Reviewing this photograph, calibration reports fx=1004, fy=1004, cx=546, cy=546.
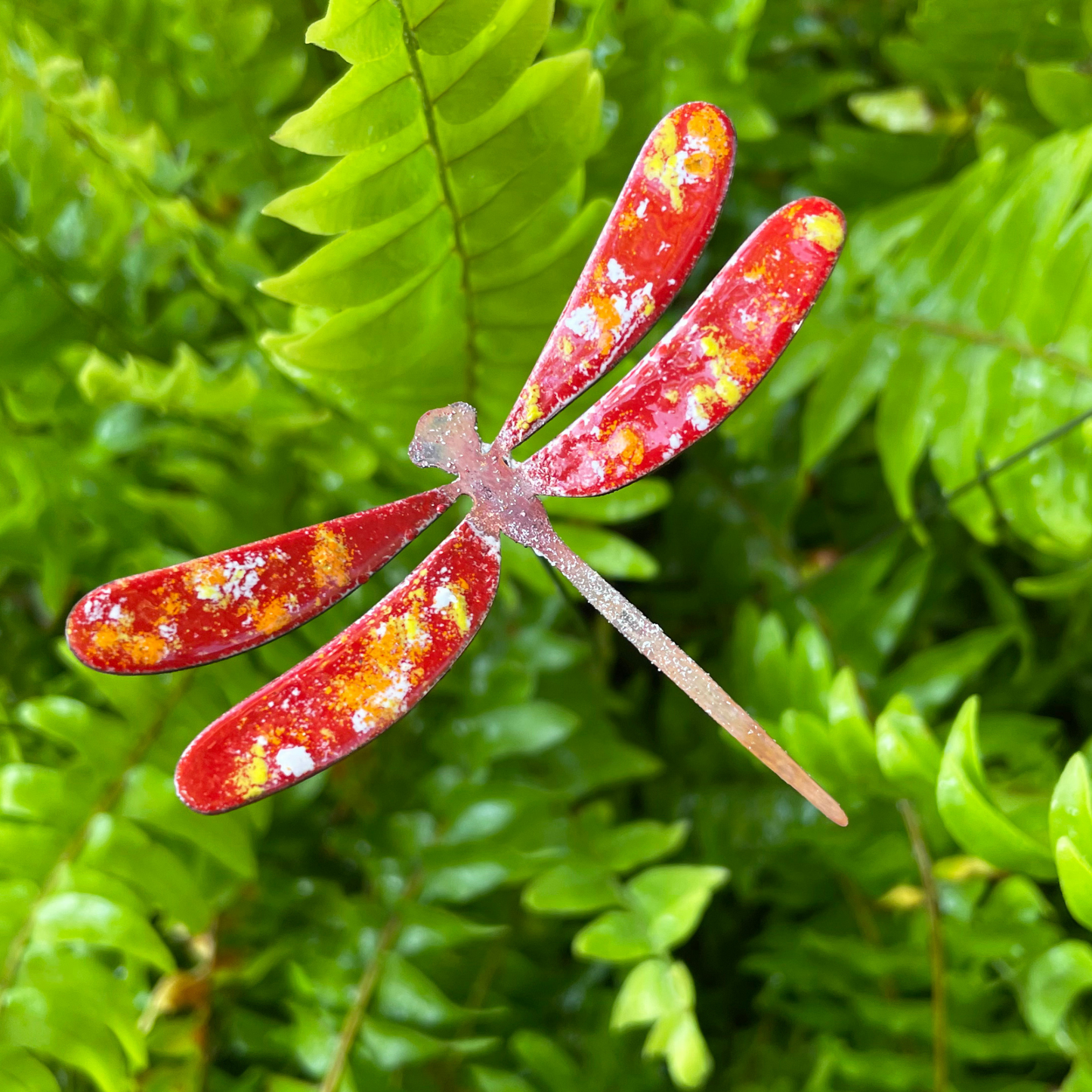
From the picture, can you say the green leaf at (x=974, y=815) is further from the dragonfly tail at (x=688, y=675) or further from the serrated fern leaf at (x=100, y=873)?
the serrated fern leaf at (x=100, y=873)

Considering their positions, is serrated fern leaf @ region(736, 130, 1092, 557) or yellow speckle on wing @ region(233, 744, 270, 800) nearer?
yellow speckle on wing @ region(233, 744, 270, 800)

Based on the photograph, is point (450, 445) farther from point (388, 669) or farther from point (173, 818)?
point (173, 818)

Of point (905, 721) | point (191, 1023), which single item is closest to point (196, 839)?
point (191, 1023)

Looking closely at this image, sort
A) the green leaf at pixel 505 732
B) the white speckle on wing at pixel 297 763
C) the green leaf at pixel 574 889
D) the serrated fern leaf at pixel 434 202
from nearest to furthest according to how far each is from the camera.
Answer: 1. the white speckle on wing at pixel 297 763
2. the serrated fern leaf at pixel 434 202
3. the green leaf at pixel 574 889
4. the green leaf at pixel 505 732

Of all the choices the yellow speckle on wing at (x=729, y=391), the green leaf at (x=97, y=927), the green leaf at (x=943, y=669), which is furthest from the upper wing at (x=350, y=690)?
the green leaf at (x=943, y=669)

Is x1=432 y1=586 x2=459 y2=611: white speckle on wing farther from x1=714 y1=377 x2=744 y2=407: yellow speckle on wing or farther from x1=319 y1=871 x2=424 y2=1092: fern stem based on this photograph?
x1=319 y1=871 x2=424 y2=1092: fern stem

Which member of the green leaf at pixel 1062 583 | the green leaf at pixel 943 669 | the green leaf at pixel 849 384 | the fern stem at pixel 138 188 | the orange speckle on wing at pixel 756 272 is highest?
the fern stem at pixel 138 188

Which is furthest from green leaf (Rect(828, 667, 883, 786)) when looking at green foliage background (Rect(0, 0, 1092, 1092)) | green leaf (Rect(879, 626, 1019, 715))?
green leaf (Rect(879, 626, 1019, 715))
